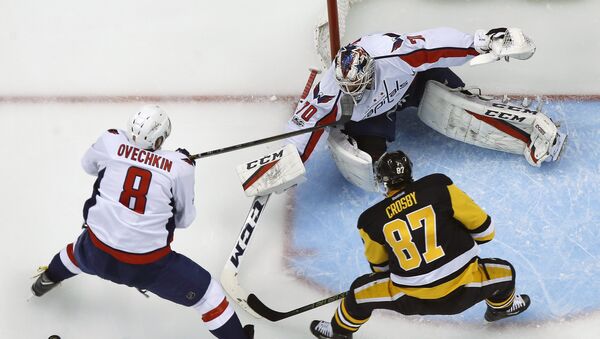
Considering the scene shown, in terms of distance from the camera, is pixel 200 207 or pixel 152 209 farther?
pixel 200 207

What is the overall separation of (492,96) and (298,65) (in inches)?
33.9

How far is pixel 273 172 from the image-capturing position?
10.7ft

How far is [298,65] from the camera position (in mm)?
3842

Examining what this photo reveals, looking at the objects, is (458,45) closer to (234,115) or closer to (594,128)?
(594,128)

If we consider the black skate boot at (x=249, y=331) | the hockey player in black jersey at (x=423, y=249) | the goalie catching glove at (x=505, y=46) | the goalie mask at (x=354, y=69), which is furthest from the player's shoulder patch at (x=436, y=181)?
the black skate boot at (x=249, y=331)

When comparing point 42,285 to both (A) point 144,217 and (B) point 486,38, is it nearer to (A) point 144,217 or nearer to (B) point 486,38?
(A) point 144,217

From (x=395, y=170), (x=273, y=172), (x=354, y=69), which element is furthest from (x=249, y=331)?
(x=354, y=69)

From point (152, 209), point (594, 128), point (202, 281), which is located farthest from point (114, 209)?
point (594, 128)

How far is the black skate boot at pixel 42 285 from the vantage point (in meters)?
3.24

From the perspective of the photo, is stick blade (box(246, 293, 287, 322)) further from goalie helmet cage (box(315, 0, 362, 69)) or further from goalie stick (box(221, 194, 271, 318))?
goalie helmet cage (box(315, 0, 362, 69))

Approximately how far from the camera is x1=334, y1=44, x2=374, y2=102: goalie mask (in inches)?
120

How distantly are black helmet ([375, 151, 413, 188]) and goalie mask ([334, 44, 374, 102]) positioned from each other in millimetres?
505

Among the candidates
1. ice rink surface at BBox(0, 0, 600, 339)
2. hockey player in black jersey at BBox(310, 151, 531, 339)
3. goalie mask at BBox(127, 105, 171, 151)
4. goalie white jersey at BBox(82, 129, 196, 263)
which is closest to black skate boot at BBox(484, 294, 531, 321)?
ice rink surface at BBox(0, 0, 600, 339)

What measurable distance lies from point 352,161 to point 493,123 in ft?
1.96
